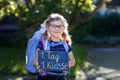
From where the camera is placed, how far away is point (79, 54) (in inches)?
408

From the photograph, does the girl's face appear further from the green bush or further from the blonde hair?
the green bush

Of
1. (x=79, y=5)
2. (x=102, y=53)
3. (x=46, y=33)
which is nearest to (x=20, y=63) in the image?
(x=79, y=5)

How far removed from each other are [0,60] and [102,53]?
3271mm

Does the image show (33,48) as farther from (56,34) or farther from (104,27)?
(104,27)

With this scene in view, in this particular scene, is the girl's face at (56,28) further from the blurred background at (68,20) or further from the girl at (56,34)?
the blurred background at (68,20)

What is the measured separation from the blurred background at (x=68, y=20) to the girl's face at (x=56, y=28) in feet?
12.1

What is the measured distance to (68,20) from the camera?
30.7 feet

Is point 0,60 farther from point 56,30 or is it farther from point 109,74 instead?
point 56,30

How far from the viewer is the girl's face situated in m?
4.16

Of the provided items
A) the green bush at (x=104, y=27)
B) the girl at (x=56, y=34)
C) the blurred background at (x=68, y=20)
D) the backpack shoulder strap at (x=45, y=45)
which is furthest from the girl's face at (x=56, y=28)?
the green bush at (x=104, y=27)

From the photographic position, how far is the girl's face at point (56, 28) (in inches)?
164

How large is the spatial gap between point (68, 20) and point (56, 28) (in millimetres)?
5199

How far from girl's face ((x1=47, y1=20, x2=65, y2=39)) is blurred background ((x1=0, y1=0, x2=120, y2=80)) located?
3.69m

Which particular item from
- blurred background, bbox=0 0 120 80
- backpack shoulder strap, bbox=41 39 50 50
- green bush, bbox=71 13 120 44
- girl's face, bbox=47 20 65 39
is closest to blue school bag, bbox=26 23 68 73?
backpack shoulder strap, bbox=41 39 50 50
